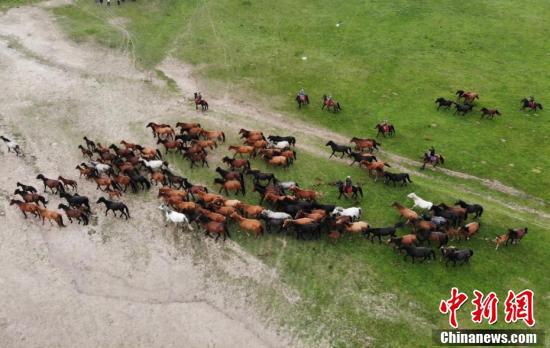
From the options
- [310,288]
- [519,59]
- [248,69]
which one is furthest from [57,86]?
[519,59]

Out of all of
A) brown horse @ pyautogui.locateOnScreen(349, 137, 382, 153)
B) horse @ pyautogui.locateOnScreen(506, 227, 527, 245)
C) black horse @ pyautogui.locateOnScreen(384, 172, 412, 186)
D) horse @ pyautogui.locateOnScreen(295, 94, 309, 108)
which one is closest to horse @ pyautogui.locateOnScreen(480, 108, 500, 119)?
brown horse @ pyautogui.locateOnScreen(349, 137, 382, 153)

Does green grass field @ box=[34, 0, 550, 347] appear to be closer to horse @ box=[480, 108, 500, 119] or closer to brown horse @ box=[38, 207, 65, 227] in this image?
horse @ box=[480, 108, 500, 119]

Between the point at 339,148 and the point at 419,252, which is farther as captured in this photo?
the point at 339,148

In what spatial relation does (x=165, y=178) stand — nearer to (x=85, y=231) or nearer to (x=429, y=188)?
(x=85, y=231)

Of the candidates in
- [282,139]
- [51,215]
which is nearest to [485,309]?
[282,139]

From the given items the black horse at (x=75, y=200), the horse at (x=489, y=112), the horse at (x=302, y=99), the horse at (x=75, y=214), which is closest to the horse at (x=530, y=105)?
the horse at (x=489, y=112)

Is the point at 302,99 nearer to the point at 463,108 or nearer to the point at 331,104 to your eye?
the point at 331,104

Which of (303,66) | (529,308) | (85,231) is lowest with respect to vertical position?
(85,231)

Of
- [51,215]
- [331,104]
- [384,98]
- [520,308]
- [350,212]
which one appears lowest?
[51,215]
